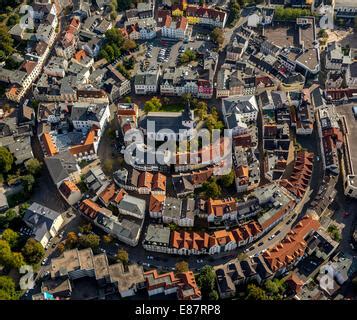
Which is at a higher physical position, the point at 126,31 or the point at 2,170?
the point at 126,31

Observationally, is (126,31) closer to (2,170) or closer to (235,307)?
(2,170)

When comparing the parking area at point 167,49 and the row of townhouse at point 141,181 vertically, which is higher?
the parking area at point 167,49

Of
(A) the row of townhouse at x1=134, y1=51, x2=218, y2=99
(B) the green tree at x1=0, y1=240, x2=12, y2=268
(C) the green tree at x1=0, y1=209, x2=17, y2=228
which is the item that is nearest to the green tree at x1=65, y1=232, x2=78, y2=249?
(B) the green tree at x1=0, y1=240, x2=12, y2=268

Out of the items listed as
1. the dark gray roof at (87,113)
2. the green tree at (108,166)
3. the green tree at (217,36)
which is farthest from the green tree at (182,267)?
the green tree at (217,36)

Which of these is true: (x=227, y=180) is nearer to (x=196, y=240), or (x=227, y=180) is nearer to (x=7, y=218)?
(x=196, y=240)

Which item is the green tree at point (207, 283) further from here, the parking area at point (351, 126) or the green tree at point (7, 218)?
the parking area at point (351, 126)

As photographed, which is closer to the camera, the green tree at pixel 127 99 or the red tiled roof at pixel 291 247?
the red tiled roof at pixel 291 247

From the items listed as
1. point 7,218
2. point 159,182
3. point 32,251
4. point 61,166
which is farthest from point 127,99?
point 32,251

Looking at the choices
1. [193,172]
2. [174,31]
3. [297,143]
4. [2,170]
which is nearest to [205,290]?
[193,172]
